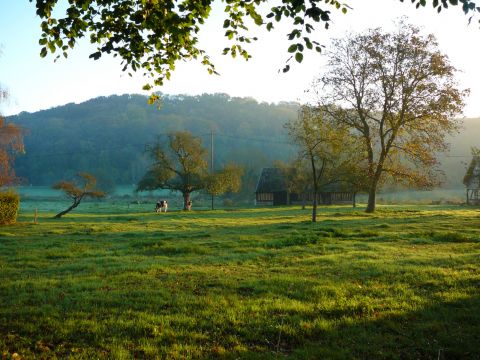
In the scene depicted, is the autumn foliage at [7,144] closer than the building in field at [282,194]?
Yes

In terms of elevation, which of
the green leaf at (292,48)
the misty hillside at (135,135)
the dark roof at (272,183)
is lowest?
the dark roof at (272,183)

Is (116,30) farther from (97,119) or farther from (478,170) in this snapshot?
(97,119)

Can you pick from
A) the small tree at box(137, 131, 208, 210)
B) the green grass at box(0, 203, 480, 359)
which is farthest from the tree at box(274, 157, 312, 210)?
the green grass at box(0, 203, 480, 359)

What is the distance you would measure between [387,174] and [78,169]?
83836 millimetres

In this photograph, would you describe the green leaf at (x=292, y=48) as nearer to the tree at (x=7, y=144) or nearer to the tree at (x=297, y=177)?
the tree at (x=7, y=144)

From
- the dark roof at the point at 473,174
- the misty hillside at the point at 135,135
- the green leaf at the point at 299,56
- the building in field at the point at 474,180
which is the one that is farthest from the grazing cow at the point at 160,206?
the green leaf at the point at 299,56

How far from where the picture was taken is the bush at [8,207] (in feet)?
95.3

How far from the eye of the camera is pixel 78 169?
104m

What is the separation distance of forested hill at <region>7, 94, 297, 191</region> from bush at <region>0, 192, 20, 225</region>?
67.0 metres

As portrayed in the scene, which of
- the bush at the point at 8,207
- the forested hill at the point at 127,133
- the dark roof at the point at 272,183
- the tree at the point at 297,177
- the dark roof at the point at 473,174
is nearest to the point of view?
the bush at the point at 8,207

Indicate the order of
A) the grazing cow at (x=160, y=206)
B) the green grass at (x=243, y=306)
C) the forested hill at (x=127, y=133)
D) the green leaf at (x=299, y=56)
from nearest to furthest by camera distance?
the green grass at (x=243, y=306) → the green leaf at (x=299, y=56) → the grazing cow at (x=160, y=206) → the forested hill at (x=127, y=133)

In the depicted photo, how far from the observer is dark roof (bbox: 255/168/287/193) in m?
75.3

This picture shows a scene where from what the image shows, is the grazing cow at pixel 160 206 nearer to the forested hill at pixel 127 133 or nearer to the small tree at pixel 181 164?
the small tree at pixel 181 164

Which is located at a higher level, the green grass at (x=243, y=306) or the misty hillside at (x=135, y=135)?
the misty hillside at (x=135, y=135)
